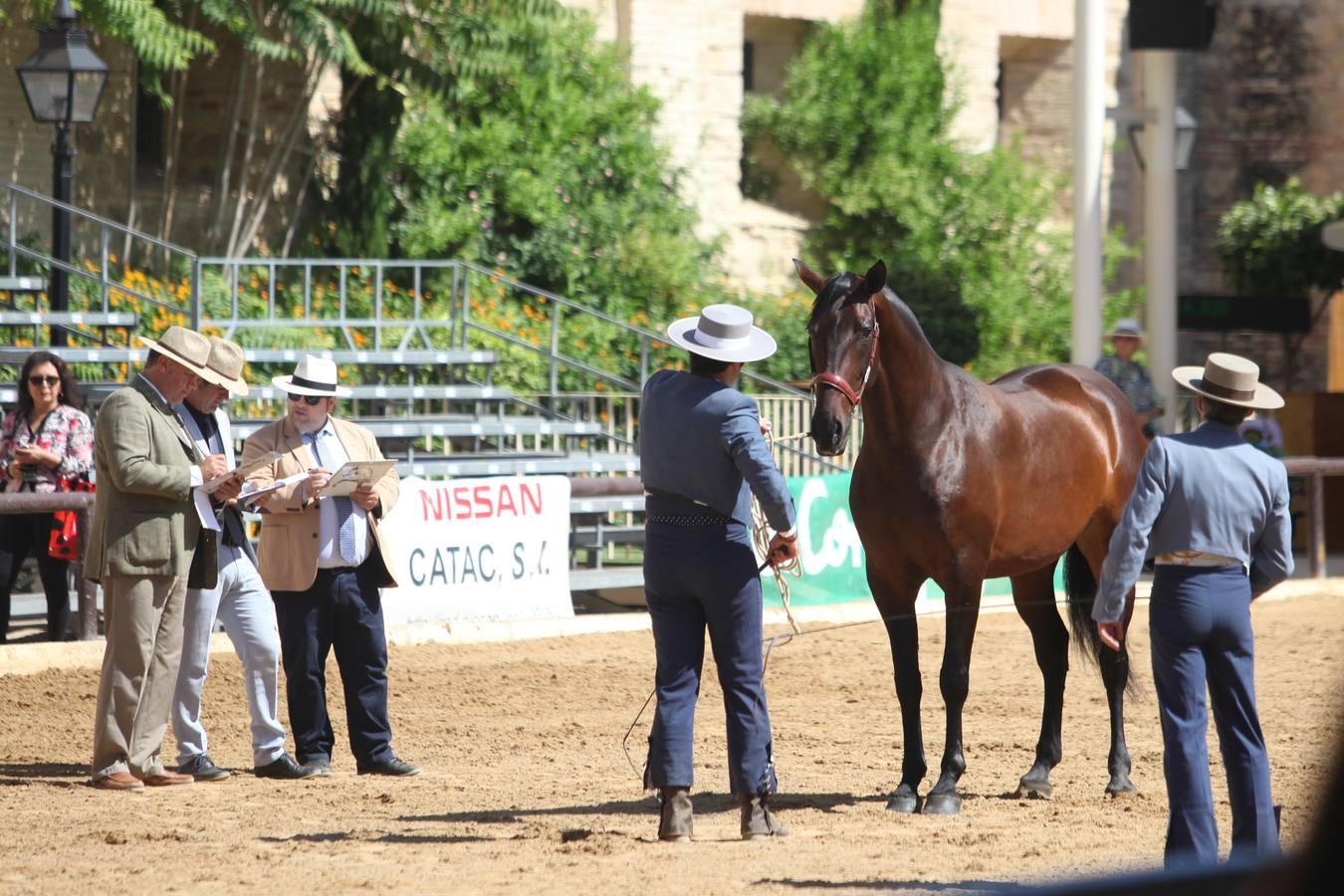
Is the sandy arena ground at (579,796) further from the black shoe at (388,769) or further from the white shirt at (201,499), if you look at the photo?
the white shirt at (201,499)

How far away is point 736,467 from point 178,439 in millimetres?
2617

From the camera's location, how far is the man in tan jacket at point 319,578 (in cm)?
800

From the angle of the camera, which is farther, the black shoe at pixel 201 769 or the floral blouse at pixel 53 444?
the floral blouse at pixel 53 444

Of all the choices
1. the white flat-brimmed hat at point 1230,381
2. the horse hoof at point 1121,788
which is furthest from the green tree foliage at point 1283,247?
the white flat-brimmed hat at point 1230,381

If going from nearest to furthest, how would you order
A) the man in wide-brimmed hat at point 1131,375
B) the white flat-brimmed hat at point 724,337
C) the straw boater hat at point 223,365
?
1. the white flat-brimmed hat at point 724,337
2. the straw boater hat at point 223,365
3. the man in wide-brimmed hat at point 1131,375

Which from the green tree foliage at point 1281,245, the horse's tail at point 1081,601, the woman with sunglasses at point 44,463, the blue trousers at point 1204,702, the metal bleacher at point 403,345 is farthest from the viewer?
the green tree foliage at point 1281,245

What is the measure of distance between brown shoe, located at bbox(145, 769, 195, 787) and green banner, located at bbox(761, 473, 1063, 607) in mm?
6570

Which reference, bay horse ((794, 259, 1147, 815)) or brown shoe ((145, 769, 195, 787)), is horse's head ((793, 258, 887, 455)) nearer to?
bay horse ((794, 259, 1147, 815))

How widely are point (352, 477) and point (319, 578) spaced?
0.53m

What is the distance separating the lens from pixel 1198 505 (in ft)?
18.4

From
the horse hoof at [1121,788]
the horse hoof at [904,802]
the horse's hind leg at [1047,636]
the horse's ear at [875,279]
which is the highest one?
the horse's ear at [875,279]

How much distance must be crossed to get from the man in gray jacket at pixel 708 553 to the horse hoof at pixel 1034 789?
1.42 m

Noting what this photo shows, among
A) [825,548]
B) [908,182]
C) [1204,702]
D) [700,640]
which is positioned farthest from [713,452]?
[908,182]

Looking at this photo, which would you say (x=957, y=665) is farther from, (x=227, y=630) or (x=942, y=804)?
(x=227, y=630)
